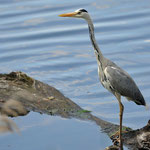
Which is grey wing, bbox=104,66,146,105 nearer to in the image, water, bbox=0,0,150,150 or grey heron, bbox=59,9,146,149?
grey heron, bbox=59,9,146,149

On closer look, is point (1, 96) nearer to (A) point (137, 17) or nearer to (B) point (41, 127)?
(B) point (41, 127)

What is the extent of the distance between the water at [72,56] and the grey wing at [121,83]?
0.77 meters

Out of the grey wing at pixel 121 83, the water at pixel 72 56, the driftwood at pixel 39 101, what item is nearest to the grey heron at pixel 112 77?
the grey wing at pixel 121 83

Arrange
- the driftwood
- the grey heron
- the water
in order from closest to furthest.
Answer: the water, the driftwood, the grey heron

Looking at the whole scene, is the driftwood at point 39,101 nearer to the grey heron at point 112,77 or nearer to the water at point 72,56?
the water at point 72,56

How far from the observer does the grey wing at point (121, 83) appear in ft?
24.7

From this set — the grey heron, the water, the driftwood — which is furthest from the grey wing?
the water

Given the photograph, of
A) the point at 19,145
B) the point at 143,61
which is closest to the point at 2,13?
the point at 143,61

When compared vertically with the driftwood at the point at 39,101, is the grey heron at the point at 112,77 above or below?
above

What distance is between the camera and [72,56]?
13.0 meters

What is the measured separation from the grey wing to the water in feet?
2.51

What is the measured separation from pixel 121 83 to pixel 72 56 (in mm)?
5551

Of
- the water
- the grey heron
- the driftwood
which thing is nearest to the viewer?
the water

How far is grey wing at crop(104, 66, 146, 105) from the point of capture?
Answer: 7.54 m
